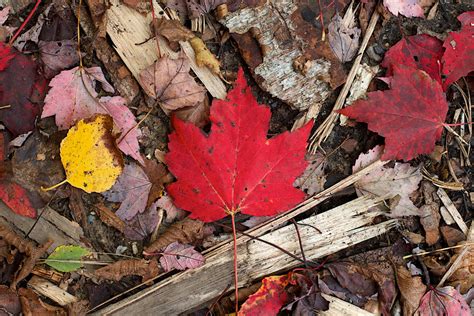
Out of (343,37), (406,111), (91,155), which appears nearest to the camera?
(91,155)

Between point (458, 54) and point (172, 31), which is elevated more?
point (172, 31)

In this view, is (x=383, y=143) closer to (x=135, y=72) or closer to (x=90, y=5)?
(x=135, y=72)

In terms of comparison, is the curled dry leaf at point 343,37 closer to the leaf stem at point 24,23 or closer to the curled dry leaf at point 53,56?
the curled dry leaf at point 53,56

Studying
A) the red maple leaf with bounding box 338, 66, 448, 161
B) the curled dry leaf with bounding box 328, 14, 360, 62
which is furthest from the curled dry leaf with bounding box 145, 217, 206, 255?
the curled dry leaf with bounding box 328, 14, 360, 62

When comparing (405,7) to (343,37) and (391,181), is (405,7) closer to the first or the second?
(343,37)

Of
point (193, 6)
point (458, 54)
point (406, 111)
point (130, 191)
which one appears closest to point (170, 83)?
point (193, 6)

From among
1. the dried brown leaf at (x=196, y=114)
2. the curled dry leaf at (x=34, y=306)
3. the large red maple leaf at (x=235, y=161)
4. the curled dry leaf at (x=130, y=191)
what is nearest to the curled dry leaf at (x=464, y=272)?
the large red maple leaf at (x=235, y=161)

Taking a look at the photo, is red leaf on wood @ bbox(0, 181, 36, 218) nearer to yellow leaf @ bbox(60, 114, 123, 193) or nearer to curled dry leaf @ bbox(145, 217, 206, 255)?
yellow leaf @ bbox(60, 114, 123, 193)
